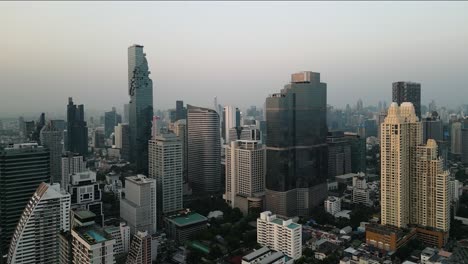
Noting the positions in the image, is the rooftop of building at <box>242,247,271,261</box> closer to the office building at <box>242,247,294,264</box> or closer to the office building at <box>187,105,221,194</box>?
the office building at <box>242,247,294,264</box>

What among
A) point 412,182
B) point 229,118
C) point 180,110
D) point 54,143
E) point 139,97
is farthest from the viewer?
point 180,110

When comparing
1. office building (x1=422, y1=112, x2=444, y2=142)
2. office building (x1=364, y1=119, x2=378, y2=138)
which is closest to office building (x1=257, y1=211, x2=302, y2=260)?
office building (x1=422, y1=112, x2=444, y2=142)

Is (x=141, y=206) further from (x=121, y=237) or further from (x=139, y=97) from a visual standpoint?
(x=139, y=97)

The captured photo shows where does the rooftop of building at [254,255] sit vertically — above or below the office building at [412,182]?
below

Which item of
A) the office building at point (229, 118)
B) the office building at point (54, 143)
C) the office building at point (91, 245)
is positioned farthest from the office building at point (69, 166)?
the office building at point (229, 118)

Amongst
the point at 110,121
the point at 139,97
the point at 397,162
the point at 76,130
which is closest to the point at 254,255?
the point at 397,162

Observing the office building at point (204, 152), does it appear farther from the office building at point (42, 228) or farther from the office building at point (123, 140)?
the office building at point (42, 228)
